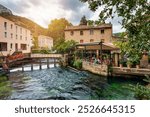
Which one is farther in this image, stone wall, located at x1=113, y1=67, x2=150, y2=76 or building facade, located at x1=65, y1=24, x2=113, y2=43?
building facade, located at x1=65, y1=24, x2=113, y2=43

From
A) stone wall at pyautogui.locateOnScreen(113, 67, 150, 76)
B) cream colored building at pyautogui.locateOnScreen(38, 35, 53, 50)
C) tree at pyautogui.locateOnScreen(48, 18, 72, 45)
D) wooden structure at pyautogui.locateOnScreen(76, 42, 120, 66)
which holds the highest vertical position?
tree at pyautogui.locateOnScreen(48, 18, 72, 45)

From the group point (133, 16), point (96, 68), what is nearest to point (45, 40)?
point (96, 68)

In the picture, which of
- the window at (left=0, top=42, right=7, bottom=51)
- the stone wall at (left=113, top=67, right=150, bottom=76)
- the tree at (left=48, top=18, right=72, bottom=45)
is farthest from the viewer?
the window at (left=0, top=42, right=7, bottom=51)

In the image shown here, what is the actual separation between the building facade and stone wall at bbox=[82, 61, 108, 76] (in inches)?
333

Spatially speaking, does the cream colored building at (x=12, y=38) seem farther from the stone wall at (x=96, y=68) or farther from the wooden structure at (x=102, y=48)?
the stone wall at (x=96, y=68)

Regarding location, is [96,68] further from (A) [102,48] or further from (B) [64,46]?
(B) [64,46]

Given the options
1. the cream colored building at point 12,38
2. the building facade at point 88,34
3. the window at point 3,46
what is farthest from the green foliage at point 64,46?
the window at point 3,46

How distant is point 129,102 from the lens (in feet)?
15.8

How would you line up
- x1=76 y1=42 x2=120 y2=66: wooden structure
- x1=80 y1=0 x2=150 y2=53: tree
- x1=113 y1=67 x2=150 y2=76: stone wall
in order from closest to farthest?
x1=80 y1=0 x2=150 y2=53: tree < x1=113 y1=67 x2=150 y2=76: stone wall < x1=76 y1=42 x2=120 y2=66: wooden structure

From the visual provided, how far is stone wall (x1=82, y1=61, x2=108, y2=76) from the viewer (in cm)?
1660

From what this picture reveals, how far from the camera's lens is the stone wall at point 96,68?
653 inches

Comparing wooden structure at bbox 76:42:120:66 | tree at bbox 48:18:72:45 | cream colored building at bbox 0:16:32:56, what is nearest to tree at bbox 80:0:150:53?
tree at bbox 48:18:72:45

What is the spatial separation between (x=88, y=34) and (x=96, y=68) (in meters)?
11.5

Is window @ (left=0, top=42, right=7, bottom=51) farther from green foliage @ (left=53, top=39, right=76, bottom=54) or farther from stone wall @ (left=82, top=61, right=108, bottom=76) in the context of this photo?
stone wall @ (left=82, top=61, right=108, bottom=76)
